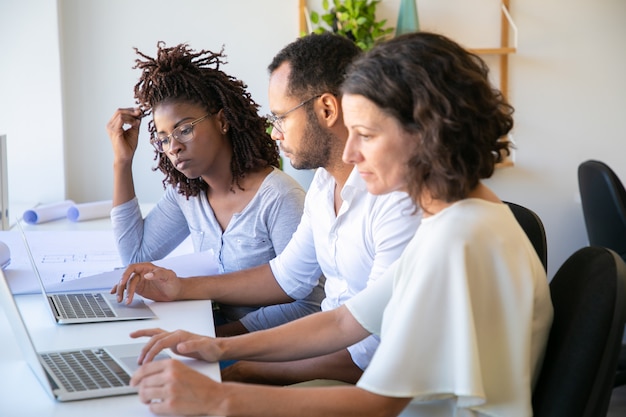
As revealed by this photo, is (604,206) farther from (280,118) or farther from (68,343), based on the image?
(68,343)

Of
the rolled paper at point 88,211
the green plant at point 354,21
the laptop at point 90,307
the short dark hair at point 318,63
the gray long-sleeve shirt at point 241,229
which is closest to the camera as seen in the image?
the laptop at point 90,307

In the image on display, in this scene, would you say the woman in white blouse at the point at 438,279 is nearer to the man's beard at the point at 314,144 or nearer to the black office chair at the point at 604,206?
the man's beard at the point at 314,144

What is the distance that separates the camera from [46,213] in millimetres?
2736

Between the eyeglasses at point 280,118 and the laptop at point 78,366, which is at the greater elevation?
the eyeglasses at point 280,118

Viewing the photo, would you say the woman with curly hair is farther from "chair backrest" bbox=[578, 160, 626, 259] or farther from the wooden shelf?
the wooden shelf

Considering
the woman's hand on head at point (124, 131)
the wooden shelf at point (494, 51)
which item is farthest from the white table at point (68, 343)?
the wooden shelf at point (494, 51)

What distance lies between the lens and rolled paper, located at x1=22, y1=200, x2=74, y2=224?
2672 mm

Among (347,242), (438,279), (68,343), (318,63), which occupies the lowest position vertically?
(68,343)

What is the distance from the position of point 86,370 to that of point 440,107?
0.64 meters

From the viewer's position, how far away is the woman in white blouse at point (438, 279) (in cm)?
101

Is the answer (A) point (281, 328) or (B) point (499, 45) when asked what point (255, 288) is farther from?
(B) point (499, 45)

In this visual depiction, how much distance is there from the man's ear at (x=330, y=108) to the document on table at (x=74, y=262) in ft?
1.66

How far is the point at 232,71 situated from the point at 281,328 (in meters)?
2.20

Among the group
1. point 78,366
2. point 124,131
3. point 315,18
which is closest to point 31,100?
point 124,131
